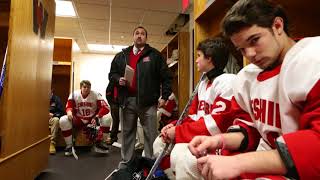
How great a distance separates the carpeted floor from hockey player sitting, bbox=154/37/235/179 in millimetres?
1239

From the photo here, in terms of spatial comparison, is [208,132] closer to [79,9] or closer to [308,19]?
[308,19]

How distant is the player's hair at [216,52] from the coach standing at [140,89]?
118 centimetres

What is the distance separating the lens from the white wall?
28.2 feet

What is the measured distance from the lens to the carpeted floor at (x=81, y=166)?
8.46 ft

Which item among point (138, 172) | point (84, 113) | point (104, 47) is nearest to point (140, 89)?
point (138, 172)

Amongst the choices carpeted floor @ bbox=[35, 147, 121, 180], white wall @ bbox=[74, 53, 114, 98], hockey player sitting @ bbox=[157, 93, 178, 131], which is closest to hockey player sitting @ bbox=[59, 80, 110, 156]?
carpeted floor @ bbox=[35, 147, 121, 180]

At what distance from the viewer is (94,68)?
28.6 ft

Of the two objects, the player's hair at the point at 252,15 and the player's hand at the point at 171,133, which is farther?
the player's hand at the point at 171,133

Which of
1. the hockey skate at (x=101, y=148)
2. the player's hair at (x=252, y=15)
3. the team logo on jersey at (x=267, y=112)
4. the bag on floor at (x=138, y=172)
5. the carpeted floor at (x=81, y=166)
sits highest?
the player's hair at (x=252, y=15)

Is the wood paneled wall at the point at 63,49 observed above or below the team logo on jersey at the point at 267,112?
above

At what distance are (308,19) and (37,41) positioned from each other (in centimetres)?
187

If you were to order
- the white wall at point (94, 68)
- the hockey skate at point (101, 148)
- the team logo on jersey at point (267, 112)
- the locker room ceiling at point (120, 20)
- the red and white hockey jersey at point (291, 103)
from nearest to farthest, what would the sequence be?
1. the red and white hockey jersey at point (291, 103)
2. the team logo on jersey at point (267, 112)
3. the hockey skate at point (101, 148)
4. the locker room ceiling at point (120, 20)
5. the white wall at point (94, 68)

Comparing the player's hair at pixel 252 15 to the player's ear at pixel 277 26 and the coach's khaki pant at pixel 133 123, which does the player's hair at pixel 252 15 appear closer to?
the player's ear at pixel 277 26

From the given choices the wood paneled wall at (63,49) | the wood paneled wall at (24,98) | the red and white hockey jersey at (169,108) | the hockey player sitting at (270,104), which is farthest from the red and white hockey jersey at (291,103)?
the wood paneled wall at (63,49)
